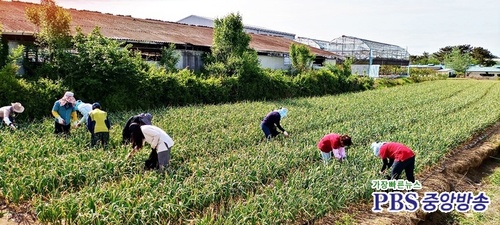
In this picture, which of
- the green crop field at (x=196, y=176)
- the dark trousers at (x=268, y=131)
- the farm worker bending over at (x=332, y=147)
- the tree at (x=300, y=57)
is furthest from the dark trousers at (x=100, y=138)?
the tree at (x=300, y=57)

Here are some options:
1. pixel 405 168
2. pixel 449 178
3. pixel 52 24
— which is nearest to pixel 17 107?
pixel 52 24

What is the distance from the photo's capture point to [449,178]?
753 centimetres

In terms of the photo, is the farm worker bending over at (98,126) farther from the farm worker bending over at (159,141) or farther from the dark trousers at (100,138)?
the farm worker bending over at (159,141)

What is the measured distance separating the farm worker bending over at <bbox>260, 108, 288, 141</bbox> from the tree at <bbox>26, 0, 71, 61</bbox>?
26.0ft

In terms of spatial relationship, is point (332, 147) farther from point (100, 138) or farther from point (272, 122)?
point (100, 138)

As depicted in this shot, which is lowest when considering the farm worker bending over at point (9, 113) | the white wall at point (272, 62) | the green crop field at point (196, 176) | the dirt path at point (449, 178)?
the dirt path at point (449, 178)

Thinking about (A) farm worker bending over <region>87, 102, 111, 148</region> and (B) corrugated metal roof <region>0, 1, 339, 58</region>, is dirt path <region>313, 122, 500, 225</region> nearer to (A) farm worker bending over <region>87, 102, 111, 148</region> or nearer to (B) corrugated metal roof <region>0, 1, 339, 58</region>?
(A) farm worker bending over <region>87, 102, 111, 148</region>

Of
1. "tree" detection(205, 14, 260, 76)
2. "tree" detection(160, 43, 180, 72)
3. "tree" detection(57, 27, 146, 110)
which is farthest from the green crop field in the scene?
"tree" detection(205, 14, 260, 76)

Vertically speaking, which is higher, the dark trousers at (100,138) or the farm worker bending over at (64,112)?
the farm worker bending over at (64,112)

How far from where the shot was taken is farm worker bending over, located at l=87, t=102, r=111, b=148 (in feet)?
23.8

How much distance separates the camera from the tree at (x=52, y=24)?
12.2 m

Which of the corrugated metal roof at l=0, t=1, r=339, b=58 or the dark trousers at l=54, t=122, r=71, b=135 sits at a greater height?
the corrugated metal roof at l=0, t=1, r=339, b=58

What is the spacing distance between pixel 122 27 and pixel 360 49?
28.6m

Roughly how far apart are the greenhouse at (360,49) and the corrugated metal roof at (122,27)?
1773 cm
